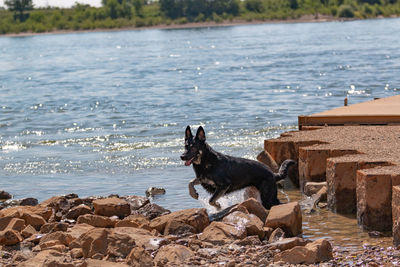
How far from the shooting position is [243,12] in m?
113

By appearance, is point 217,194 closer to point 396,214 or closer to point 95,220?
point 95,220

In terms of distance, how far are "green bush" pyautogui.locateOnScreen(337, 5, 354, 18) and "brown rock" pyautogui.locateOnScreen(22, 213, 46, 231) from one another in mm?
93214

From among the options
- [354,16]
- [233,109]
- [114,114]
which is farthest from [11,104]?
[354,16]

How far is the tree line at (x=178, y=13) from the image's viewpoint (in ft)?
340

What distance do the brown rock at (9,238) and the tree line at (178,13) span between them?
93926 mm

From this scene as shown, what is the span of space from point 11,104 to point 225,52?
23008 millimetres

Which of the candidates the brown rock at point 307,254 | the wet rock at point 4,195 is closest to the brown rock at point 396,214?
the brown rock at point 307,254

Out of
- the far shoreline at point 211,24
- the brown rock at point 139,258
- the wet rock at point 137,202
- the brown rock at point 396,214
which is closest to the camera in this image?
the brown rock at point 139,258

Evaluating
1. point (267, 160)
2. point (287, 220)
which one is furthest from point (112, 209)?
point (267, 160)

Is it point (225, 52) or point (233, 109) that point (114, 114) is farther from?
point (225, 52)

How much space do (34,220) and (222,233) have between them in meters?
2.26

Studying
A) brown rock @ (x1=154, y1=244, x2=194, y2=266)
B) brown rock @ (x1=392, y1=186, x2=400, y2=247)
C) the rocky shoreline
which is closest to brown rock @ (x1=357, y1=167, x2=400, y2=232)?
brown rock @ (x1=392, y1=186, x2=400, y2=247)

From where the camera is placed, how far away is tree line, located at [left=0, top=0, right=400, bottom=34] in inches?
4085

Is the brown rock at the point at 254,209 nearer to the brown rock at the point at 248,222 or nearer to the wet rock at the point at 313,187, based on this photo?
the brown rock at the point at 248,222
